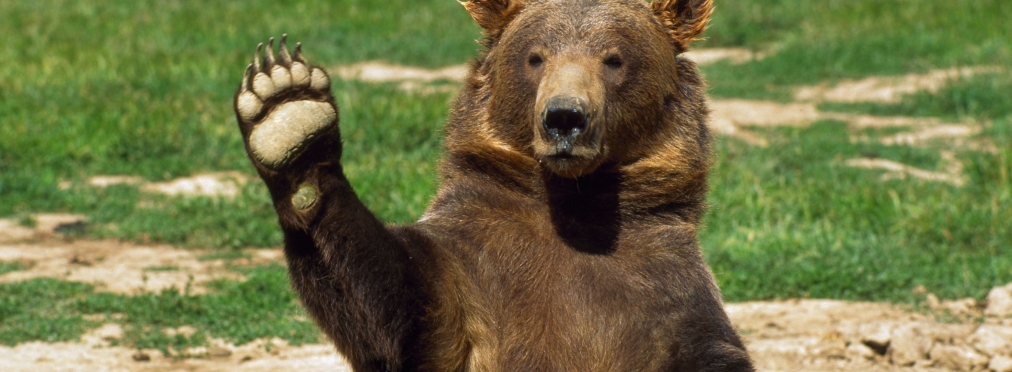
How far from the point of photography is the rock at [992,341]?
5.95 meters

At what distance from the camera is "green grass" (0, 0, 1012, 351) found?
7055mm

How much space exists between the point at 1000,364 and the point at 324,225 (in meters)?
3.64

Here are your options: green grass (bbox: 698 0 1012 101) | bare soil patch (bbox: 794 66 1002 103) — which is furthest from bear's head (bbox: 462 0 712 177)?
bare soil patch (bbox: 794 66 1002 103)

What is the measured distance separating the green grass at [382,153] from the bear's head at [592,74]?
2.20m

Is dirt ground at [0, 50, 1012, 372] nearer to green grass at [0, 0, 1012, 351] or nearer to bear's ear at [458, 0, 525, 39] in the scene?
green grass at [0, 0, 1012, 351]

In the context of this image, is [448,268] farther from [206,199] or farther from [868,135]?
[868,135]

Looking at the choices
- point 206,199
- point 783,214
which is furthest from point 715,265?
point 206,199

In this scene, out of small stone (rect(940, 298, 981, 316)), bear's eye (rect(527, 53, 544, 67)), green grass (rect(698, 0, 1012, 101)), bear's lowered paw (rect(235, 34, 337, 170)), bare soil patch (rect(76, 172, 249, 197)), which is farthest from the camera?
green grass (rect(698, 0, 1012, 101))

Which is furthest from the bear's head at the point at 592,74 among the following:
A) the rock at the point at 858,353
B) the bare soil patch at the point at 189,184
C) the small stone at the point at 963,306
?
the bare soil patch at the point at 189,184

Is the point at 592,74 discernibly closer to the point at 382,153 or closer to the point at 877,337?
the point at 877,337

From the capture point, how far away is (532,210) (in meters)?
4.39

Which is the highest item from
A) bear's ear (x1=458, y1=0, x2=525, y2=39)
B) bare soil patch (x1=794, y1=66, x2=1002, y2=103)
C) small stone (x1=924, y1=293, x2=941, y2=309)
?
bear's ear (x1=458, y1=0, x2=525, y2=39)

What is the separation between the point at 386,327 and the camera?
3.78m

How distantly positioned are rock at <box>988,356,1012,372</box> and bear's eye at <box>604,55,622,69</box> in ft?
8.71
